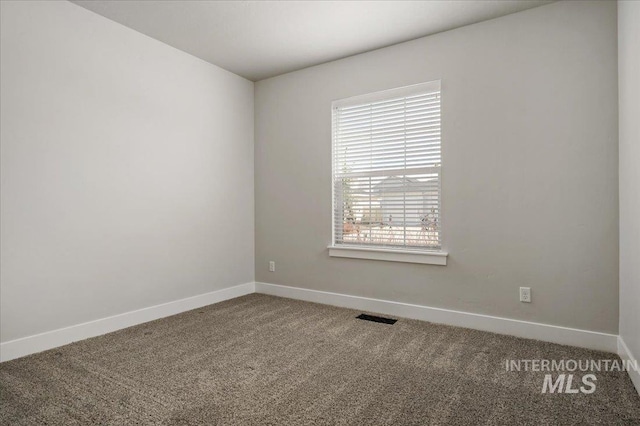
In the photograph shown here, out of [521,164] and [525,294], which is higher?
[521,164]

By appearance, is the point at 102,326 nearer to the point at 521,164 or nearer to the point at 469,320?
the point at 469,320

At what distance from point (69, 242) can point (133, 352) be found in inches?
39.8

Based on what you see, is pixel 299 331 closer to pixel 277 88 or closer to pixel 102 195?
pixel 102 195

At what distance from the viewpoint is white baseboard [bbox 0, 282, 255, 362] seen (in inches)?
98.2

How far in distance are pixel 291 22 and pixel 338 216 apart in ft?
6.38

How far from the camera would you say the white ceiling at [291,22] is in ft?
9.21

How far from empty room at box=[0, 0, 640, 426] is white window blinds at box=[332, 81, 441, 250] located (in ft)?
0.07

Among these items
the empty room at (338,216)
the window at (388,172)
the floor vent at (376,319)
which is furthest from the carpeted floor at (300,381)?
the window at (388,172)

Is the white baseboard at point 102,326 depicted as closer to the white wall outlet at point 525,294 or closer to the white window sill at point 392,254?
the white window sill at point 392,254

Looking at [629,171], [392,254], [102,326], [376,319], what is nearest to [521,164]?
[629,171]

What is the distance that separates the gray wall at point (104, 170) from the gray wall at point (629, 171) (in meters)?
3.58

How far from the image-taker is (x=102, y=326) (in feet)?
9.80

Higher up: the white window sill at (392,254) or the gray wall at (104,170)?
the gray wall at (104,170)

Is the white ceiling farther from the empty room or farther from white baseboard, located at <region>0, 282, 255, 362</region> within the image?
white baseboard, located at <region>0, 282, 255, 362</region>
